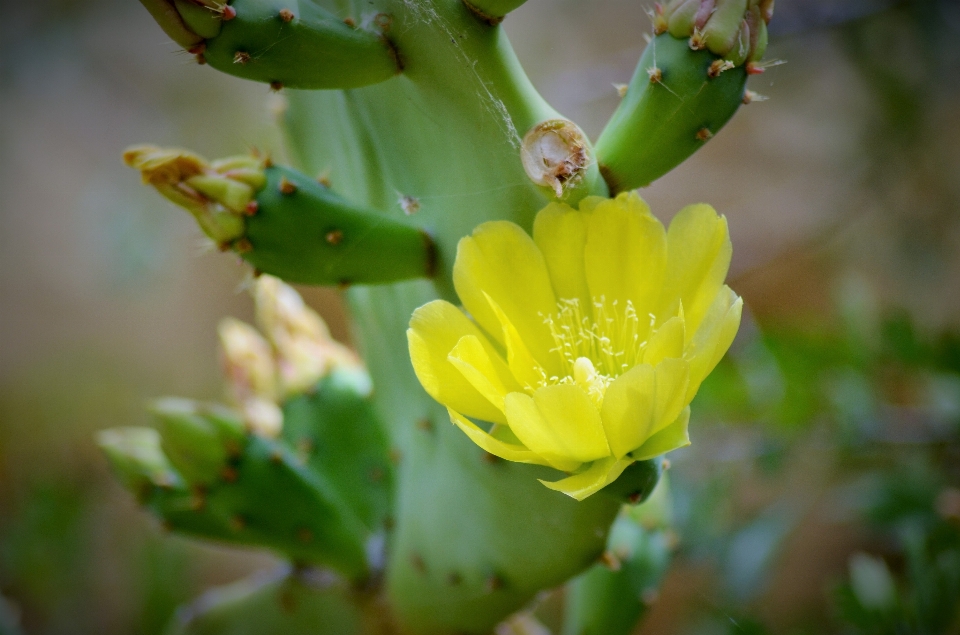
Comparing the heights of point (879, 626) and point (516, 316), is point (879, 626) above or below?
below

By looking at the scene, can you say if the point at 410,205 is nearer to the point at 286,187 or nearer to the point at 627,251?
the point at 286,187

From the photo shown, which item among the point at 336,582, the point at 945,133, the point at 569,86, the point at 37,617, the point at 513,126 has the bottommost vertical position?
the point at 37,617

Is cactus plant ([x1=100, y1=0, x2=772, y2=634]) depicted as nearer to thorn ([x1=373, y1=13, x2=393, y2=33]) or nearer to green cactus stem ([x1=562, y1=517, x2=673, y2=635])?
thorn ([x1=373, y1=13, x2=393, y2=33])

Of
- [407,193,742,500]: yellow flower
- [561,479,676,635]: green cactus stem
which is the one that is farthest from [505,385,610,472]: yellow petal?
[561,479,676,635]: green cactus stem

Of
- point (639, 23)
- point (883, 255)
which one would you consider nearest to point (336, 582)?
point (883, 255)

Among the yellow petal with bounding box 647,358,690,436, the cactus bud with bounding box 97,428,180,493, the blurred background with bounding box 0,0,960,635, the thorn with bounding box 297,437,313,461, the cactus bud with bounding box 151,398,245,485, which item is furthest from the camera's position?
the blurred background with bounding box 0,0,960,635

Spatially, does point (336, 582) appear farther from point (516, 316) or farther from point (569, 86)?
point (569, 86)

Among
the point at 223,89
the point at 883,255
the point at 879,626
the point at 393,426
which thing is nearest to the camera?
the point at 393,426
